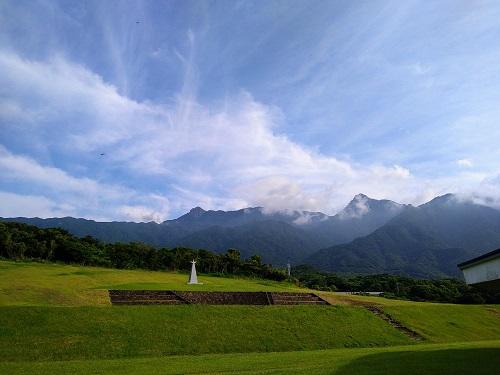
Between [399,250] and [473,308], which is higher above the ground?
[399,250]

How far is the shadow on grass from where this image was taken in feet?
37.9

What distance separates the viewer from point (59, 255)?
54.8 m

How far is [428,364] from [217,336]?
1139cm

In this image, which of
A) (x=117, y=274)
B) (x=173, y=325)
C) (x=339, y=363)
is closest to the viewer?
(x=339, y=363)

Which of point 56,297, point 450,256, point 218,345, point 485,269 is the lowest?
point 218,345

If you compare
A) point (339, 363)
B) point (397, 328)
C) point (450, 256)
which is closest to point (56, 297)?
point (339, 363)

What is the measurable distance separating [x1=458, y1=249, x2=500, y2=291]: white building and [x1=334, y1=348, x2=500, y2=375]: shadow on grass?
2360mm

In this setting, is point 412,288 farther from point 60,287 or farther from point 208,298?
point 60,287

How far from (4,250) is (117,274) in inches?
832

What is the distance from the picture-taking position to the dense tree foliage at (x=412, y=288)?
52597 mm

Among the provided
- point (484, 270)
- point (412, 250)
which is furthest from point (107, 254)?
point (412, 250)

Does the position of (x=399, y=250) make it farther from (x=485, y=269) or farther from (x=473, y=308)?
(x=485, y=269)

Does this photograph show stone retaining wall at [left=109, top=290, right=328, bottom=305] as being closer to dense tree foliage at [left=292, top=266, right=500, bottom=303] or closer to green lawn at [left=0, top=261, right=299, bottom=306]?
green lawn at [left=0, top=261, right=299, bottom=306]

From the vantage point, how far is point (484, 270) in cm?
1108
